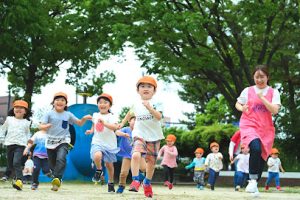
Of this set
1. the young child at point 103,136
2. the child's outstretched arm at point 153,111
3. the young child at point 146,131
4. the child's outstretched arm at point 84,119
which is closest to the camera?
the child's outstretched arm at point 153,111

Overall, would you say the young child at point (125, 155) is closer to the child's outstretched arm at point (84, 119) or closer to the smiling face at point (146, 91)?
the child's outstretched arm at point (84, 119)

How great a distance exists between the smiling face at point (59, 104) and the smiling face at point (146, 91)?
2.06m

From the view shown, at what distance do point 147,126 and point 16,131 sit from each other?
11.6ft

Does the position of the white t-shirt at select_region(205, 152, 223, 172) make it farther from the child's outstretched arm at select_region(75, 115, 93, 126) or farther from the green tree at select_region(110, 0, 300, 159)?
the child's outstretched arm at select_region(75, 115, 93, 126)

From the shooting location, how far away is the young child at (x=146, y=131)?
8094mm

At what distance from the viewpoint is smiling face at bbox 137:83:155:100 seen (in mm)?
8250

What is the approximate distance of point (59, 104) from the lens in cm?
991

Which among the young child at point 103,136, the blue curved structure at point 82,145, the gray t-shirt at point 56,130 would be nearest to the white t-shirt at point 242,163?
the blue curved structure at point 82,145

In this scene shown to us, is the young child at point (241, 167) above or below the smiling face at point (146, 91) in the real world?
below

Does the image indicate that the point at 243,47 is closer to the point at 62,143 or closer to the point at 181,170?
the point at 181,170

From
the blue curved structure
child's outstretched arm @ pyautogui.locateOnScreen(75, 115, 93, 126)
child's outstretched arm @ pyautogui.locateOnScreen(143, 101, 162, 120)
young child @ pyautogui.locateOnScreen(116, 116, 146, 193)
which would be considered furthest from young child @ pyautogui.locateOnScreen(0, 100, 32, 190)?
the blue curved structure

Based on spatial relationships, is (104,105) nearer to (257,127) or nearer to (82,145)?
(257,127)

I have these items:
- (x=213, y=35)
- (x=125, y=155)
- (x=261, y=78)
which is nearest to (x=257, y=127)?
(x=261, y=78)

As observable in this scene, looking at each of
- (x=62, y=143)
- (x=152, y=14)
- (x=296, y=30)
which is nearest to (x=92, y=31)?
(x=152, y=14)
